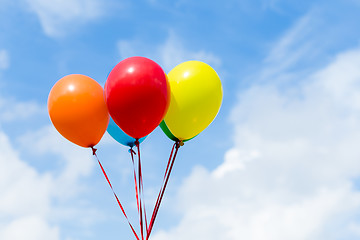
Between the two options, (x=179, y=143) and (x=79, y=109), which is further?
(x=179, y=143)

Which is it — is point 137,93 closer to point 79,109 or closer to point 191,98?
point 191,98

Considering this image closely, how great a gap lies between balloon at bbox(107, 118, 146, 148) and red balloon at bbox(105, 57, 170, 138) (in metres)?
0.88

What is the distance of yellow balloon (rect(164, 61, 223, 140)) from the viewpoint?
766 centimetres

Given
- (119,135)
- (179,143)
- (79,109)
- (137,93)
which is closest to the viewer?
(137,93)

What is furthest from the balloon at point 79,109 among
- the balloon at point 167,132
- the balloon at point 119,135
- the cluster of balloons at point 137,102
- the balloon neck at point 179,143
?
the balloon neck at point 179,143

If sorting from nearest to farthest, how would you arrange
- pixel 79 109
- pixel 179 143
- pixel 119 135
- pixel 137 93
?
1. pixel 137 93
2. pixel 79 109
3. pixel 179 143
4. pixel 119 135

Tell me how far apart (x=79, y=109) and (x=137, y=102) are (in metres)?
→ 1.11

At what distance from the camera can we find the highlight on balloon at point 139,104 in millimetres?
7090

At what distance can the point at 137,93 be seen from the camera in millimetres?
7027

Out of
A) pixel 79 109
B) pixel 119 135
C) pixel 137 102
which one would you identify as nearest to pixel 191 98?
pixel 137 102

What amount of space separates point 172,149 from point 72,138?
1729mm

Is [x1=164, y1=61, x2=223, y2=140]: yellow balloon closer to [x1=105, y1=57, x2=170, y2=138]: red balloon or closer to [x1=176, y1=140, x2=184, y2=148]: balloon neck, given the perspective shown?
[x1=176, y1=140, x2=184, y2=148]: balloon neck

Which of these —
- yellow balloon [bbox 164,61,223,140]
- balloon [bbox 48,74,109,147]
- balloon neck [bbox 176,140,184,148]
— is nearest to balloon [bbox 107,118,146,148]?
balloon [bbox 48,74,109,147]

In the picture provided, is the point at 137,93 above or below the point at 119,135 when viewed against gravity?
below
